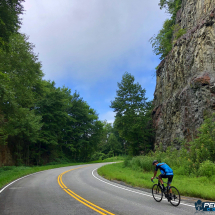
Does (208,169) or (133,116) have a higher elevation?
(133,116)

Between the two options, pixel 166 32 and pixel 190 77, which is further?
pixel 166 32

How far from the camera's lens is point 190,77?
71.5ft

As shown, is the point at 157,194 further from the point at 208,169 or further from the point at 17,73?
the point at 17,73

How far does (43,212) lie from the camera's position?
22.1 feet

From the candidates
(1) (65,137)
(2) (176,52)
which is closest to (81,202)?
(2) (176,52)

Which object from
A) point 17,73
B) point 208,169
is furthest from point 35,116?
point 208,169

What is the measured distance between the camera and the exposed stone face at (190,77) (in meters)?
19.1

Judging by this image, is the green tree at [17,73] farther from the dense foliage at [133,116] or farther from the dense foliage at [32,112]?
the dense foliage at [133,116]

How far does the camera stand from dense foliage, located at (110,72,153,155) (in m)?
31.9

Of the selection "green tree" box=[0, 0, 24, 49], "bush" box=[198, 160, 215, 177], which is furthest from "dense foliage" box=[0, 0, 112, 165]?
"bush" box=[198, 160, 215, 177]

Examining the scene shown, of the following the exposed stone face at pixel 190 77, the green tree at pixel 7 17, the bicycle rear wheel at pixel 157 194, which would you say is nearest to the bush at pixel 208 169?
the bicycle rear wheel at pixel 157 194

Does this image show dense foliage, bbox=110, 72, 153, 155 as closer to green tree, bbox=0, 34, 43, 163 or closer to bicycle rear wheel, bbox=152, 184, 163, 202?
green tree, bbox=0, 34, 43, 163

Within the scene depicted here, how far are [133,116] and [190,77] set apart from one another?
1304 cm

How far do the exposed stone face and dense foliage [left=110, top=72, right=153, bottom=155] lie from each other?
2853mm
